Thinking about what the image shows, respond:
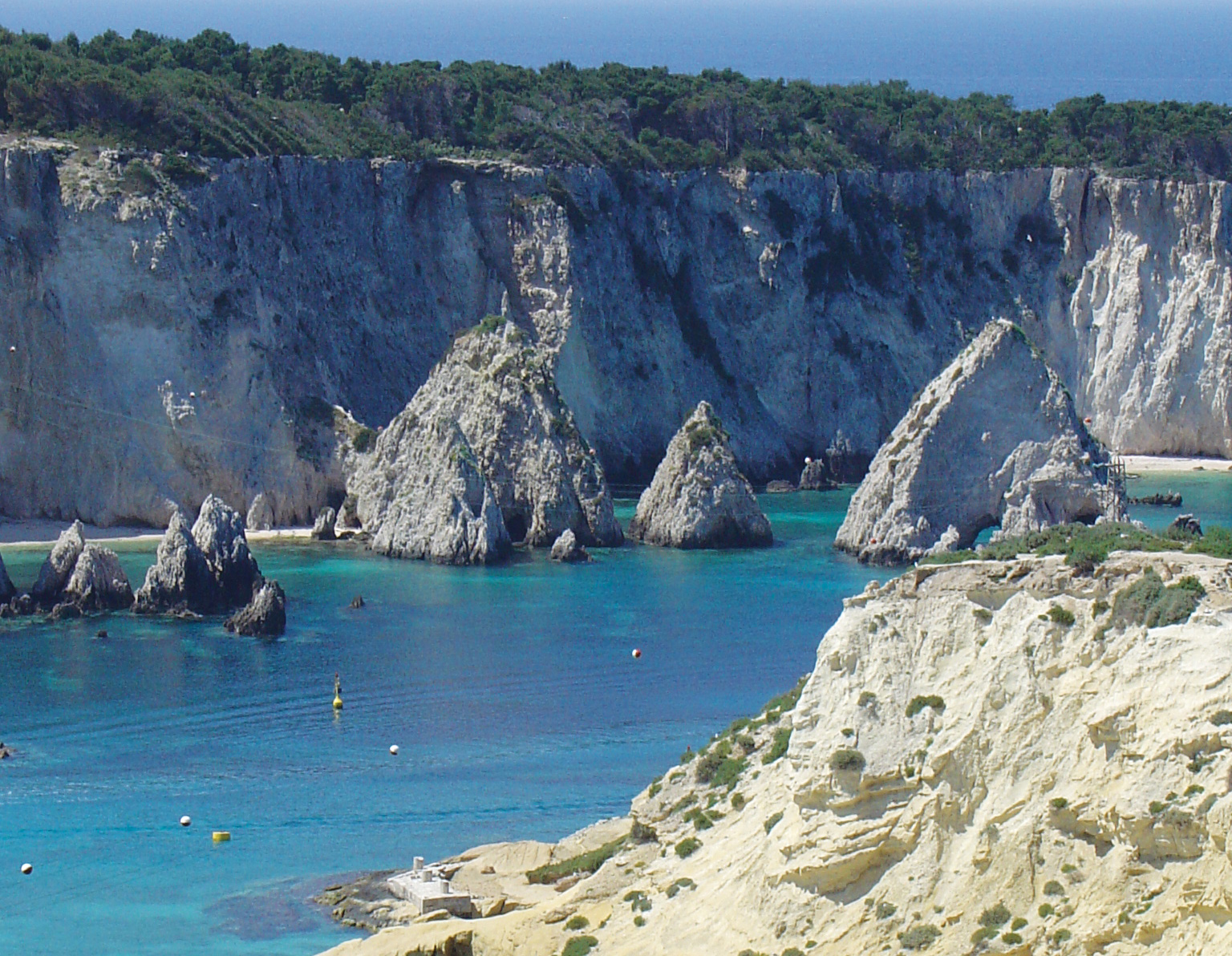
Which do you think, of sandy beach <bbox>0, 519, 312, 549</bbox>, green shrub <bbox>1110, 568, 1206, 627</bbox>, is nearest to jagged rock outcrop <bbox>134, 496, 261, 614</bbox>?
sandy beach <bbox>0, 519, 312, 549</bbox>

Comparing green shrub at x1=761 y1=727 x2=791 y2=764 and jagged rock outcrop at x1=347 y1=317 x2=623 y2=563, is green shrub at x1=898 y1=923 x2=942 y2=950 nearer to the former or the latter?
green shrub at x1=761 y1=727 x2=791 y2=764

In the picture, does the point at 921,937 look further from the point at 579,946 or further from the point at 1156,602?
the point at 579,946

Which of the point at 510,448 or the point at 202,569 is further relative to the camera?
the point at 510,448

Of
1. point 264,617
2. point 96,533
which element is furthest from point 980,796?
point 96,533

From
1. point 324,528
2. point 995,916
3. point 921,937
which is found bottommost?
point 921,937

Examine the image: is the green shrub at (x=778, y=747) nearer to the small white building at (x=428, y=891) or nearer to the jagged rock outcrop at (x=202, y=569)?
the small white building at (x=428, y=891)

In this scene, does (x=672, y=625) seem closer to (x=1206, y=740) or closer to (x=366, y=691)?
(x=366, y=691)
